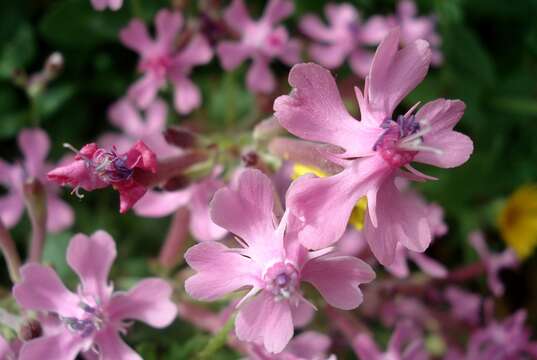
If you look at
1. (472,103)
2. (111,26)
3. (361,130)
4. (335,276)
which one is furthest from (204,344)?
(472,103)

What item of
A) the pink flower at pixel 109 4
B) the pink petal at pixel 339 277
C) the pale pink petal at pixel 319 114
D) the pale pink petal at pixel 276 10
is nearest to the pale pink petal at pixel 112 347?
the pink petal at pixel 339 277

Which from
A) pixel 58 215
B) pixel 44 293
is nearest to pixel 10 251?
pixel 44 293

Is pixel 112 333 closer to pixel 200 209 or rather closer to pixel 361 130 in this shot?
pixel 200 209

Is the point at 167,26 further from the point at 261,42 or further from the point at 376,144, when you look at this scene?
the point at 376,144

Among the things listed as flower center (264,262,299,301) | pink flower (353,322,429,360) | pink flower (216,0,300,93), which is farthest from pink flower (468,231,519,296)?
flower center (264,262,299,301)

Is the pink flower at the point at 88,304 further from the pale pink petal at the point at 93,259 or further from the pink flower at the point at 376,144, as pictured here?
the pink flower at the point at 376,144

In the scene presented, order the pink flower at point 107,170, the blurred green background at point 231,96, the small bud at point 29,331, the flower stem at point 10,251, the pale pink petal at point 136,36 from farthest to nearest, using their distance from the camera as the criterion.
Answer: the blurred green background at point 231,96
the pale pink petal at point 136,36
the flower stem at point 10,251
the small bud at point 29,331
the pink flower at point 107,170
